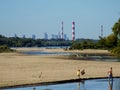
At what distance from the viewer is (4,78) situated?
3631 centimetres

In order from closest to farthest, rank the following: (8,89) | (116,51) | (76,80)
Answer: (8,89) < (76,80) < (116,51)

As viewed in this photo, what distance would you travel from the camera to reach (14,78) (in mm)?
36438

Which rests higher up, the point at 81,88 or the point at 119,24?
the point at 119,24

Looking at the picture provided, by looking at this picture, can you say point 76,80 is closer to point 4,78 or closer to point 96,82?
point 96,82

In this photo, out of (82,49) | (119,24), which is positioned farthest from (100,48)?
(119,24)

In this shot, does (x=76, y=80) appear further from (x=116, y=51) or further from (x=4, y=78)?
(x=116, y=51)

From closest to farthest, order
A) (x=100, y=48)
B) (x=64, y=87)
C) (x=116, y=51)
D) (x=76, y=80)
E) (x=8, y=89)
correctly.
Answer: (x=8, y=89) < (x=64, y=87) < (x=76, y=80) < (x=116, y=51) < (x=100, y=48)

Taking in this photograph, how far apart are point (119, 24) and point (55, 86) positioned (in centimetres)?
8552

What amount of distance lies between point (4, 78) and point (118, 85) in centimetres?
1001

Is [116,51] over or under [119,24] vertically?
under

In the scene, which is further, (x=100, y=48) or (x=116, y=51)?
(x=100, y=48)

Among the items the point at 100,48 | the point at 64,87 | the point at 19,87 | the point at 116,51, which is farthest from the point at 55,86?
the point at 100,48

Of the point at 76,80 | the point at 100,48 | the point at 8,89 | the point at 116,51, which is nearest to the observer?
the point at 8,89

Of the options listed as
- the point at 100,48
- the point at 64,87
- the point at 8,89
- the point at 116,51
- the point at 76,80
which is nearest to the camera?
the point at 8,89
